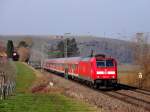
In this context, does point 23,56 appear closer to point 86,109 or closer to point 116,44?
point 116,44

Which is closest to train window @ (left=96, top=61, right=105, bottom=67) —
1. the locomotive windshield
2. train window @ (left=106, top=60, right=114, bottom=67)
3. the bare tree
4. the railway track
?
the locomotive windshield

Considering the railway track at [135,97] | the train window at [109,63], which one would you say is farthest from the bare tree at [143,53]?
the railway track at [135,97]

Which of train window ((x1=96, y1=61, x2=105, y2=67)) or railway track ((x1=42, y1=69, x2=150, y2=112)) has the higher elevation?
train window ((x1=96, y1=61, x2=105, y2=67))

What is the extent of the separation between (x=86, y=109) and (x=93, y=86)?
20.6 meters

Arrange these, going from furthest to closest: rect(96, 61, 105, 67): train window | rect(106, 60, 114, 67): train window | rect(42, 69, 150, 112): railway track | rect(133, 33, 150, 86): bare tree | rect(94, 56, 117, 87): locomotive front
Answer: rect(133, 33, 150, 86): bare tree, rect(106, 60, 114, 67): train window, rect(96, 61, 105, 67): train window, rect(94, 56, 117, 87): locomotive front, rect(42, 69, 150, 112): railway track

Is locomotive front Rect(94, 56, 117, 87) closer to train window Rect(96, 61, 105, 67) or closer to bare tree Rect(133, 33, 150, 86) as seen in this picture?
train window Rect(96, 61, 105, 67)

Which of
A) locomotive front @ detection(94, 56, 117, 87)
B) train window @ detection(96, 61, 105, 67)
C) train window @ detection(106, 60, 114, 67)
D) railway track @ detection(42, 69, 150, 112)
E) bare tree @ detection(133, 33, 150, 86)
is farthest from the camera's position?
bare tree @ detection(133, 33, 150, 86)

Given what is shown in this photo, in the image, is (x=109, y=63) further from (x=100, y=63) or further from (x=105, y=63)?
(x=100, y=63)

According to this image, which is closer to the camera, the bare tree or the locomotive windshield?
the locomotive windshield

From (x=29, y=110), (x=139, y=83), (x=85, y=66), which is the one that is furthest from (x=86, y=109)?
(x=139, y=83)

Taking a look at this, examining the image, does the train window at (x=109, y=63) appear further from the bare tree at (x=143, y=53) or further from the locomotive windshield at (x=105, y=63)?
the bare tree at (x=143, y=53)

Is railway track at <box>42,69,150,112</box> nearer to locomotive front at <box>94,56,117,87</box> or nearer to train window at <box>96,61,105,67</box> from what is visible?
locomotive front at <box>94,56,117,87</box>

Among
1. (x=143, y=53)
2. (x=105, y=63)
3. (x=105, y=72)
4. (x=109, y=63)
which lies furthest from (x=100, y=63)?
(x=143, y=53)

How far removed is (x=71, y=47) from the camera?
464ft
